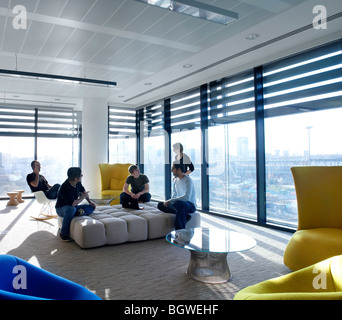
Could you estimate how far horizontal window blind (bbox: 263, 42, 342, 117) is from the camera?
479cm

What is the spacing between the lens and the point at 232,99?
21.7 feet

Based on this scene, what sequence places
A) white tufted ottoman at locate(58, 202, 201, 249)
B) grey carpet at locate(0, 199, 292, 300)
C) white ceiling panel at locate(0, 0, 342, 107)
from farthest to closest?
white tufted ottoman at locate(58, 202, 201, 249)
white ceiling panel at locate(0, 0, 342, 107)
grey carpet at locate(0, 199, 292, 300)

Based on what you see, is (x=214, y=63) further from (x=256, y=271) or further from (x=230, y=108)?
(x=256, y=271)

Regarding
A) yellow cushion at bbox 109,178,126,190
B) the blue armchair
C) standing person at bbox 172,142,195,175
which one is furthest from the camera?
yellow cushion at bbox 109,178,126,190

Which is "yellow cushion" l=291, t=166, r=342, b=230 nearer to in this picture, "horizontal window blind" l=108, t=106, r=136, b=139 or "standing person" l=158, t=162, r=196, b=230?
"standing person" l=158, t=162, r=196, b=230

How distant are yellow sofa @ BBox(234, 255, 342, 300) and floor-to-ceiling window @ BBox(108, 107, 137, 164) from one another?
9.07 meters

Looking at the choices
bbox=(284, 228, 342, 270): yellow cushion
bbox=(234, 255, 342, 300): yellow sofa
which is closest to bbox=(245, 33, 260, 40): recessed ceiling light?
bbox=(284, 228, 342, 270): yellow cushion

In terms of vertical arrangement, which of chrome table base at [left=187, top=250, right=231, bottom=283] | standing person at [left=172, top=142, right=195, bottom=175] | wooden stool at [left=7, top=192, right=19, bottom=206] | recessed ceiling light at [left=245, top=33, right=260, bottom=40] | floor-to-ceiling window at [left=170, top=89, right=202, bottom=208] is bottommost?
chrome table base at [left=187, top=250, right=231, bottom=283]

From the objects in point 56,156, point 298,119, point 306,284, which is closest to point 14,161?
point 56,156

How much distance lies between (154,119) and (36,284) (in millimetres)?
8333

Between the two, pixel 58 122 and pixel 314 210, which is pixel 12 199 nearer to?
pixel 58 122

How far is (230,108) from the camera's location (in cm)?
669

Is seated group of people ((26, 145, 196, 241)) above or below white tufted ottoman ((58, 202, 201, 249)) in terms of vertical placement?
above

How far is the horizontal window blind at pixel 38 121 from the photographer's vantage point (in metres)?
10.0
